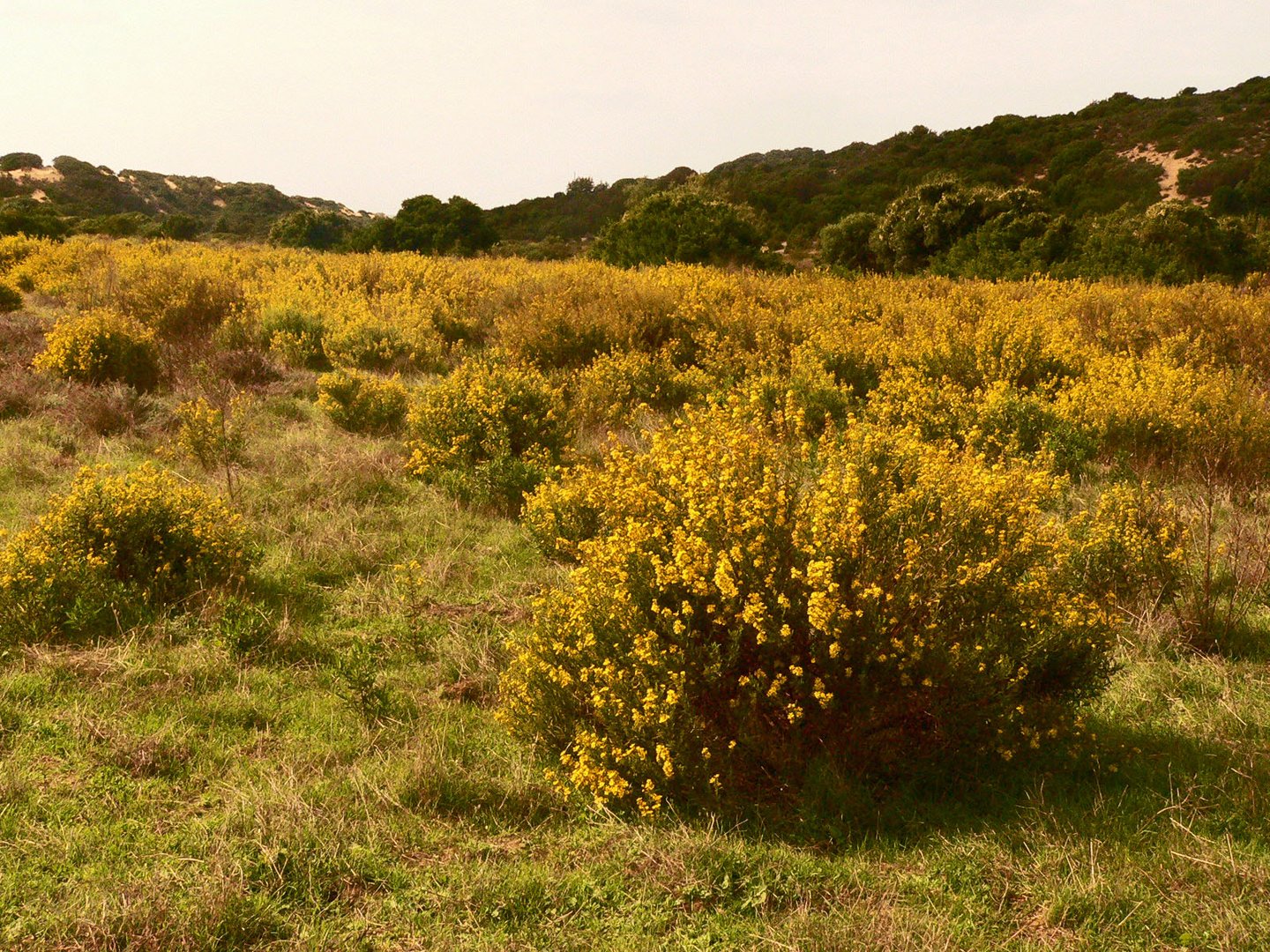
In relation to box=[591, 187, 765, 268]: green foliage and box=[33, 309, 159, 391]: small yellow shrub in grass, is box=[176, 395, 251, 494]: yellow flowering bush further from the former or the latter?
box=[591, 187, 765, 268]: green foliage

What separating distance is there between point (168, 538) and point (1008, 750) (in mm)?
4023

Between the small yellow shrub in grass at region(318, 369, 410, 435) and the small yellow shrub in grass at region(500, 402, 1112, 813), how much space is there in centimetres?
522

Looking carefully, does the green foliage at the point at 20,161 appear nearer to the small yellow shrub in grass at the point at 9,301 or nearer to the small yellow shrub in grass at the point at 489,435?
the small yellow shrub in grass at the point at 9,301

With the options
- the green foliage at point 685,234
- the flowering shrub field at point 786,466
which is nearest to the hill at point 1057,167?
the green foliage at point 685,234

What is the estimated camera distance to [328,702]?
3553 millimetres

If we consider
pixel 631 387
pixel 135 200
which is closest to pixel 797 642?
pixel 631 387

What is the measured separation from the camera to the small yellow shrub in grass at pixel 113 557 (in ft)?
13.3

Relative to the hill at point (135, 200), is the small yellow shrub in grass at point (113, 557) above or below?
below

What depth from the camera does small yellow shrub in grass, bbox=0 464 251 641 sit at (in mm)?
4047

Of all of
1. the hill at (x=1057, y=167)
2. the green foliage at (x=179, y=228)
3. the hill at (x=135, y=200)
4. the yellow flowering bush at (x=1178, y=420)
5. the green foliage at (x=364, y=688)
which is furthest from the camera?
the hill at (x=135, y=200)

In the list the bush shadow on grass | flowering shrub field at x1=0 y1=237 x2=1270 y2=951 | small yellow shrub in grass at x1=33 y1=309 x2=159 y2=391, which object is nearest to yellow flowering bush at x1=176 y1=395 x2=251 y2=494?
flowering shrub field at x1=0 y1=237 x2=1270 y2=951

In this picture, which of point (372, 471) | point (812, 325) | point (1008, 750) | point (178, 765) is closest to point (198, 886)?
point (178, 765)

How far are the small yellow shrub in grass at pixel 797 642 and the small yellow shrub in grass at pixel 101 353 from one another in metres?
7.52

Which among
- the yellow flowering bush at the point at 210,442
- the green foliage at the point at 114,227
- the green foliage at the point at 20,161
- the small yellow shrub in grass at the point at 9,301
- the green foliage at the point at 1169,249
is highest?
the green foliage at the point at 20,161
